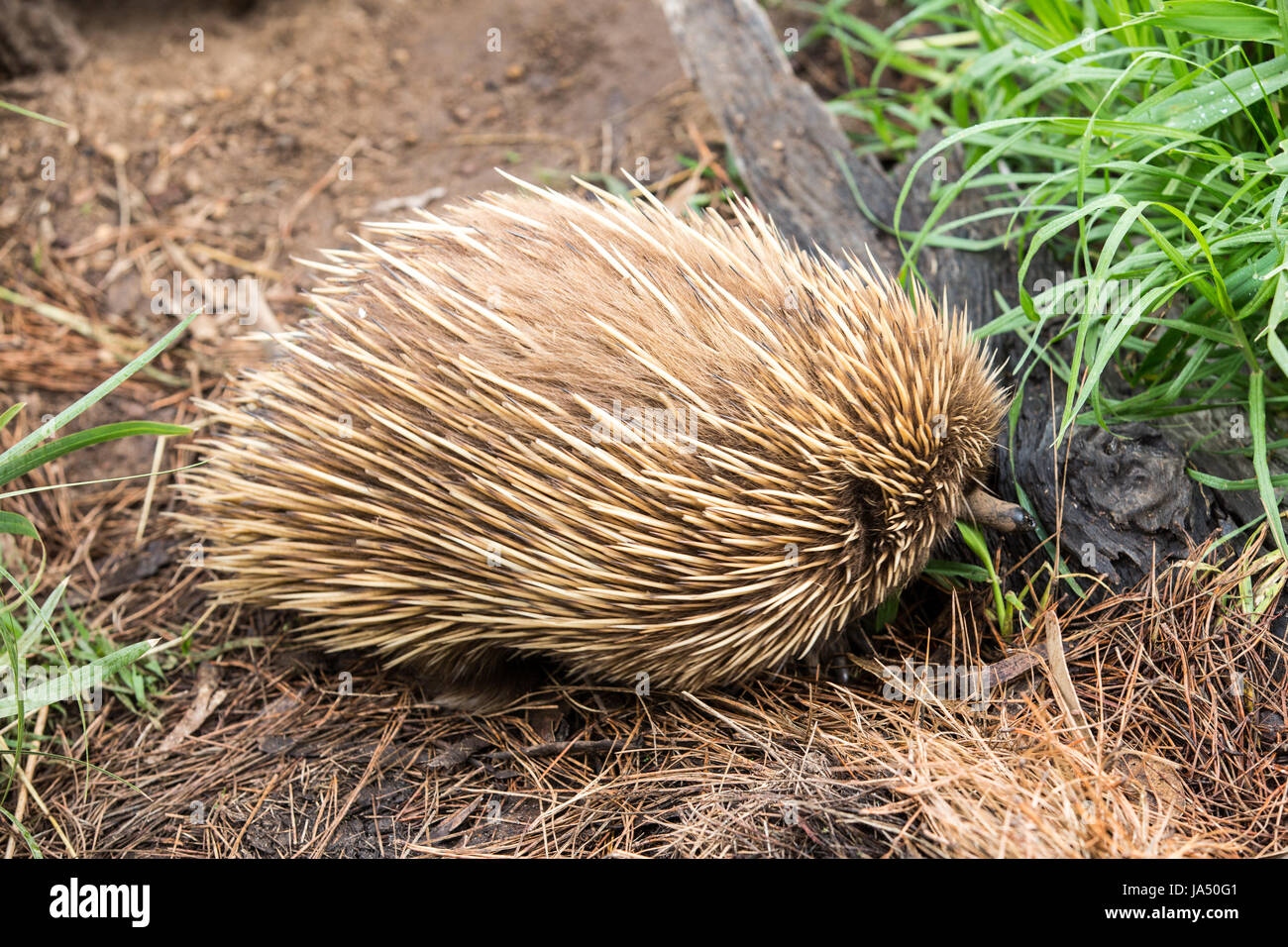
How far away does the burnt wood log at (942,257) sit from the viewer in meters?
2.61

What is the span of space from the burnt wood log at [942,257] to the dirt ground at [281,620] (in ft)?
0.83

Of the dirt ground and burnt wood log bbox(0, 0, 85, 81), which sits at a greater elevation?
burnt wood log bbox(0, 0, 85, 81)

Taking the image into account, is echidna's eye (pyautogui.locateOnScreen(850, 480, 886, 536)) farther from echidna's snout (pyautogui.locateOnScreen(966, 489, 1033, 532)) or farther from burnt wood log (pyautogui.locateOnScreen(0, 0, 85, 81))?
burnt wood log (pyautogui.locateOnScreen(0, 0, 85, 81))

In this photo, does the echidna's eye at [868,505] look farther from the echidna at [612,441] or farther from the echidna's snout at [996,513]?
the echidna's snout at [996,513]

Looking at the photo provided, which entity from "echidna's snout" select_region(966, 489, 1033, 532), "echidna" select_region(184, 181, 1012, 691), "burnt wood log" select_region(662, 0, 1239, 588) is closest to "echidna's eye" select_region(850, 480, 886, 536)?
"echidna" select_region(184, 181, 1012, 691)

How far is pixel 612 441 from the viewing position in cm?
229

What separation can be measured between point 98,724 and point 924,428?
2.43 metres

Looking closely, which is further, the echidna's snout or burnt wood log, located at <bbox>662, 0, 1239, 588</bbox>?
burnt wood log, located at <bbox>662, 0, 1239, 588</bbox>

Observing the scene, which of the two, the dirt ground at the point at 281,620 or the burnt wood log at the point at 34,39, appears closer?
the dirt ground at the point at 281,620

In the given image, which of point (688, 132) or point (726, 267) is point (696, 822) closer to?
point (726, 267)

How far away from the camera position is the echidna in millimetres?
2309

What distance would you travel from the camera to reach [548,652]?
2.80 m

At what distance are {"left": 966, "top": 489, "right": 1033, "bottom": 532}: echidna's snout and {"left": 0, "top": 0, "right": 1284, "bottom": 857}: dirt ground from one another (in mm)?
288

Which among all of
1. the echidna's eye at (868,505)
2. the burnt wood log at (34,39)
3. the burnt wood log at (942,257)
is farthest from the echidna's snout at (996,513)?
the burnt wood log at (34,39)
